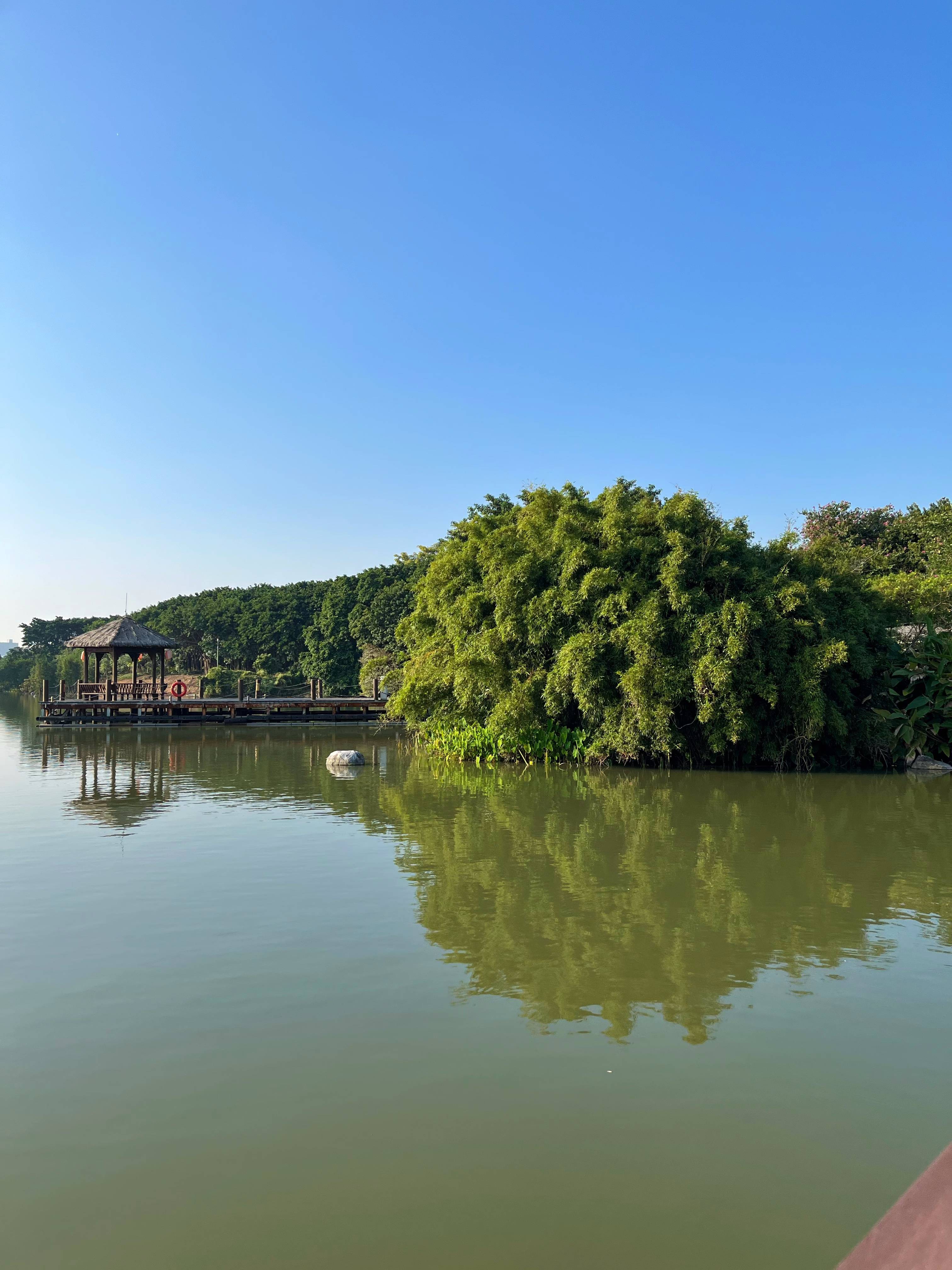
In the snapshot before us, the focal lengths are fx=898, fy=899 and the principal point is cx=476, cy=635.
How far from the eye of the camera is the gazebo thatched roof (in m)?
37.4

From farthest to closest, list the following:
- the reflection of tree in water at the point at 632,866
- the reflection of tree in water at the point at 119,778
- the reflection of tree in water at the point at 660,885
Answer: the reflection of tree in water at the point at 119,778 < the reflection of tree in water at the point at 632,866 < the reflection of tree in water at the point at 660,885

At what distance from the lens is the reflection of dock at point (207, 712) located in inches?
1458

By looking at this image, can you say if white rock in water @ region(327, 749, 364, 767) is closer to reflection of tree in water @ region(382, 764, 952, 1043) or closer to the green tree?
the green tree

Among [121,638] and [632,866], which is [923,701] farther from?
[121,638]

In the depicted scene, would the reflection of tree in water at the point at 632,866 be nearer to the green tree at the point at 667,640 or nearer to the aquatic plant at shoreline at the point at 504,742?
the aquatic plant at shoreline at the point at 504,742

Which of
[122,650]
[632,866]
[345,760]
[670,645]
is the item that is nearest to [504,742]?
[345,760]

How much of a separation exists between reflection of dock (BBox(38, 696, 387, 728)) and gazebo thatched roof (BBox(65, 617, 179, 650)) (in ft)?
7.69

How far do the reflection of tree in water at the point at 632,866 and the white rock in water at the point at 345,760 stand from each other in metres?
0.95

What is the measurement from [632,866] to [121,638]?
31.7 metres

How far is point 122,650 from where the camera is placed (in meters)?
37.9

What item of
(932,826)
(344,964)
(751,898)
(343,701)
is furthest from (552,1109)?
(343,701)

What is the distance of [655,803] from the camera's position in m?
15.9

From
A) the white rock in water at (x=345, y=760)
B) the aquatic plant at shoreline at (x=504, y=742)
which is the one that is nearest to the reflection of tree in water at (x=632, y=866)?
the aquatic plant at shoreline at (x=504, y=742)

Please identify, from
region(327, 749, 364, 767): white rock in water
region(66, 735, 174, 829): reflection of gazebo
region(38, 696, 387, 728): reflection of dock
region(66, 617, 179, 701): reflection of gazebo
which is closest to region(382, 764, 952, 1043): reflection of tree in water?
region(66, 735, 174, 829): reflection of gazebo
